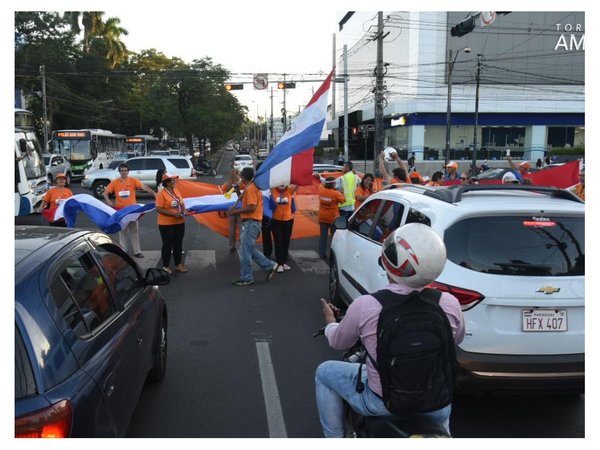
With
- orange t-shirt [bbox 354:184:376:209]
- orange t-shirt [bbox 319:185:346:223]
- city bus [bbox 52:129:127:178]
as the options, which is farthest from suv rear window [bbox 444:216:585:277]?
city bus [bbox 52:129:127:178]

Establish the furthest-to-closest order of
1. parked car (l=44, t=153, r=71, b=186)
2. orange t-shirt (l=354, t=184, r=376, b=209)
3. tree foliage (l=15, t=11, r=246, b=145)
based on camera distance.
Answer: tree foliage (l=15, t=11, r=246, b=145) → parked car (l=44, t=153, r=71, b=186) → orange t-shirt (l=354, t=184, r=376, b=209)

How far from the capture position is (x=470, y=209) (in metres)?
4.09

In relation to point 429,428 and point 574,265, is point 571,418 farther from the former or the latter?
point 429,428

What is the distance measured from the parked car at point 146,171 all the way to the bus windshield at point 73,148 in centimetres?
882

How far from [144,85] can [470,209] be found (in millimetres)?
63770

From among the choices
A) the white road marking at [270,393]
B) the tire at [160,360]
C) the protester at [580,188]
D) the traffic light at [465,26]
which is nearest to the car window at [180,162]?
the traffic light at [465,26]

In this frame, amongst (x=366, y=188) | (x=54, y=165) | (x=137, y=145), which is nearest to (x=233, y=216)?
(x=366, y=188)

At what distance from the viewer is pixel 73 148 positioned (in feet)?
108

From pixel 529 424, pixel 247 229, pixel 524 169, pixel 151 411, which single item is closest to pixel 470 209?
pixel 529 424

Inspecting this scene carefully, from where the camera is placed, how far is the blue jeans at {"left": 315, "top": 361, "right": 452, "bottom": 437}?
251 centimetres

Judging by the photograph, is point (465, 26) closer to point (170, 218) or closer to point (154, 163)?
point (170, 218)

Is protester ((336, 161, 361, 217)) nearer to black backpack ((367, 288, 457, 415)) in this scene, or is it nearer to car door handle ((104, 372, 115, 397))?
car door handle ((104, 372, 115, 397))

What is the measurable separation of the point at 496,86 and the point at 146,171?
34775mm

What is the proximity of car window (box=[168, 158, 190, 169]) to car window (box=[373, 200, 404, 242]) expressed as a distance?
21255 millimetres
